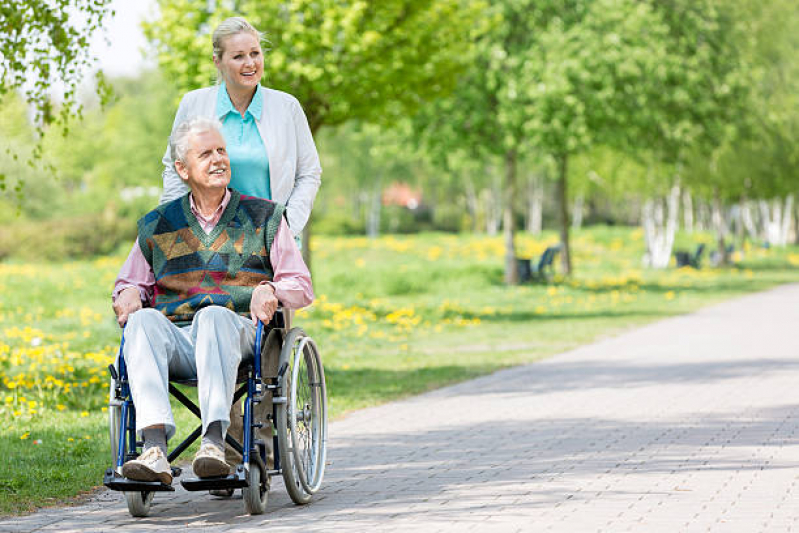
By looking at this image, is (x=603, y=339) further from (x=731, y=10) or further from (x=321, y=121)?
(x=731, y=10)

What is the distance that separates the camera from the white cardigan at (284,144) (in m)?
6.07

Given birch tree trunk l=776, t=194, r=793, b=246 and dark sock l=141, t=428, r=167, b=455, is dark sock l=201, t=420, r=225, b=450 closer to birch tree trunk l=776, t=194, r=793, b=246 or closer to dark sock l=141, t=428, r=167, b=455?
dark sock l=141, t=428, r=167, b=455

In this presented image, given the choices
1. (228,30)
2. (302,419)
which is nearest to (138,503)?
(302,419)

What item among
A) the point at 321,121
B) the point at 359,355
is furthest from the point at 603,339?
A: the point at 321,121

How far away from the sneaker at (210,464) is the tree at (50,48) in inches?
187

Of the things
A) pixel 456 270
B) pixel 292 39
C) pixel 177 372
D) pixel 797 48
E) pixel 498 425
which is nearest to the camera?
pixel 177 372

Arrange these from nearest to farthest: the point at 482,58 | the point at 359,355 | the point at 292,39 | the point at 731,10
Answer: the point at 359,355 → the point at 292,39 → the point at 482,58 → the point at 731,10

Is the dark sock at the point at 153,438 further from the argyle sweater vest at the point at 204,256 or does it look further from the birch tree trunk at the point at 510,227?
the birch tree trunk at the point at 510,227

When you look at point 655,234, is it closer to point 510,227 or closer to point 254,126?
point 510,227

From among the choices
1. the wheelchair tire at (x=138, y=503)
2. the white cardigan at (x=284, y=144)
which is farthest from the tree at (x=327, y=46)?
the wheelchair tire at (x=138, y=503)

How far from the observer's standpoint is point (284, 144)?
6.11 metres

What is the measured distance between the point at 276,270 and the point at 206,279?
0.99 ft

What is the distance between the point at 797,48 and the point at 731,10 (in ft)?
36.2

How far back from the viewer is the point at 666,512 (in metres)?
5.43
